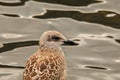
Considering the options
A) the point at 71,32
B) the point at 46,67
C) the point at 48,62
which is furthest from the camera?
the point at 71,32

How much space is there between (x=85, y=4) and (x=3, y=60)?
3.26m

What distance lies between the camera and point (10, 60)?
13.5 m

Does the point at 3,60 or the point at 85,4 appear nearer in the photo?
the point at 3,60

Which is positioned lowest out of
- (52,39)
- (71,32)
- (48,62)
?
(71,32)

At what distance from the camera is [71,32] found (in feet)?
48.0

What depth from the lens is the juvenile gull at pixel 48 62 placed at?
1138 cm

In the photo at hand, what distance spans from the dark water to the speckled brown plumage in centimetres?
100

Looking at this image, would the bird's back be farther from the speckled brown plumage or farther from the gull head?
the gull head

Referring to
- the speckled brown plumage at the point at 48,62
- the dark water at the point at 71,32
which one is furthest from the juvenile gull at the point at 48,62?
the dark water at the point at 71,32

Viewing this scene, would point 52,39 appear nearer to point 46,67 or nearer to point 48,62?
point 48,62

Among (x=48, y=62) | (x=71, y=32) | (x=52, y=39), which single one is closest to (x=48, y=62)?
(x=48, y=62)

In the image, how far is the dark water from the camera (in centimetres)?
1329

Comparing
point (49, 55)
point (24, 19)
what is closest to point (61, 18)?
point (24, 19)

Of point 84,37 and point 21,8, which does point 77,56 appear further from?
point 21,8
